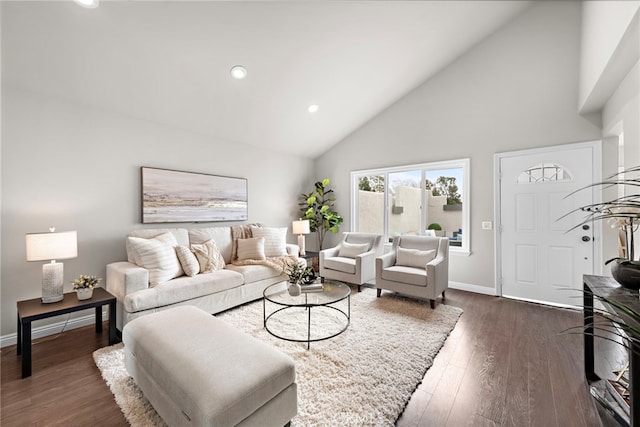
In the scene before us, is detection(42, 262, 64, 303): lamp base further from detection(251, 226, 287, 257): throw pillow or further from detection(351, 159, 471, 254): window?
detection(351, 159, 471, 254): window

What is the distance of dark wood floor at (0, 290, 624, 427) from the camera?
64.3 inches

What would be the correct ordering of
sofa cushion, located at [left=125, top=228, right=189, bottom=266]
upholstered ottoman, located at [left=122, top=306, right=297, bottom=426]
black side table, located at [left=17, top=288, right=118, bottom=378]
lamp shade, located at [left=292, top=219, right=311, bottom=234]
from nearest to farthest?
upholstered ottoman, located at [left=122, top=306, right=297, bottom=426] → black side table, located at [left=17, top=288, right=118, bottom=378] → sofa cushion, located at [left=125, top=228, right=189, bottom=266] → lamp shade, located at [left=292, top=219, right=311, bottom=234]

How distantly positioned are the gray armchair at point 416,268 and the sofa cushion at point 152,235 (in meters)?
2.60

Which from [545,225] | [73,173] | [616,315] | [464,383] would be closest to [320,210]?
[545,225]

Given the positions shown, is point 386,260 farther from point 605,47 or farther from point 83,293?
point 83,293

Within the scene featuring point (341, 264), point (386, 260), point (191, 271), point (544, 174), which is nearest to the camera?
point (191, 271)

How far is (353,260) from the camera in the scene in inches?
163

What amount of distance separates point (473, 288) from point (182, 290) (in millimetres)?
3976

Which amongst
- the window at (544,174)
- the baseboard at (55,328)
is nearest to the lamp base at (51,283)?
the baseboard at (55,328)

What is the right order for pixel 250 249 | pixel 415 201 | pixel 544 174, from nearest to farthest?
pixel 544 174, pixel 250 249, pixel 415 201

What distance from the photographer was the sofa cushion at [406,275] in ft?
10.9

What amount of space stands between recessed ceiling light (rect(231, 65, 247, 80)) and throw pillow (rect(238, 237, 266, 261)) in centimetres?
216

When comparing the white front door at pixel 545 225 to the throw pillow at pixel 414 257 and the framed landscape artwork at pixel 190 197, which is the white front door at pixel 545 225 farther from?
the framed landscape artwork at pixel 190 197

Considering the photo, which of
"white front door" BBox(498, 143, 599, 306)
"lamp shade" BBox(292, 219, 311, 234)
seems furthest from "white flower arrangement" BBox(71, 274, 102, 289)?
"white front door" BBox(498, 143, 599, 306)
